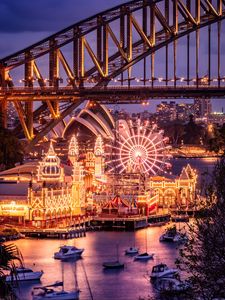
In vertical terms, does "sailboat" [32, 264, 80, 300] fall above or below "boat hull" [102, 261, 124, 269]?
below

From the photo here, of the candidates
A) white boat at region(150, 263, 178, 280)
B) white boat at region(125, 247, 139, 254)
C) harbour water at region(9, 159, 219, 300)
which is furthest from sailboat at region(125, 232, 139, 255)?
white boat at region(150, 263, 178, 280)

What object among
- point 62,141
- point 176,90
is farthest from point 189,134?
point 176,90

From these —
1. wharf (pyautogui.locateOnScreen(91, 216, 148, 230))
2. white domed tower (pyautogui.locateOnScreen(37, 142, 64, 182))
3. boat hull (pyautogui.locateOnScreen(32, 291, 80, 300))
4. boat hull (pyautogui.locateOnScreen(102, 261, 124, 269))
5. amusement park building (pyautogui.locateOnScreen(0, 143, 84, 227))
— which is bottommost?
boat hull (pyautogui.locateOnScreen(32, 291, 80, 300))

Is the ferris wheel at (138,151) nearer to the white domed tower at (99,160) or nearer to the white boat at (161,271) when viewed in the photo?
the white domed tower at (99,160)

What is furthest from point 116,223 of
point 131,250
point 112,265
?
point 112,265

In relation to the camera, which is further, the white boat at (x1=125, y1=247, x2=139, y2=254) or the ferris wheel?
the ferris wheel

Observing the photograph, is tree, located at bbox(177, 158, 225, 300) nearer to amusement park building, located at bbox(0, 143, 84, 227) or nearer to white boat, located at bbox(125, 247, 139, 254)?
white boat, located at bbox(125, 247, 139, 254)

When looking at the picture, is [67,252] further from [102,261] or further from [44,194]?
[44,194]

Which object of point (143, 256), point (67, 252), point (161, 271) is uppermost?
point (67, 252)
